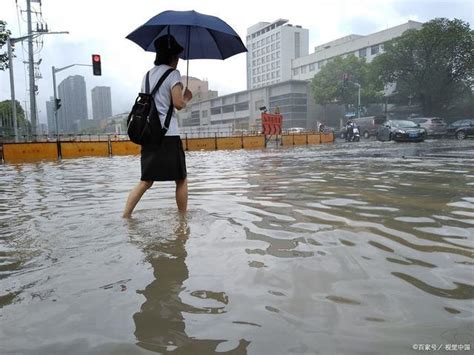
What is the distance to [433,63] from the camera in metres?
36.6

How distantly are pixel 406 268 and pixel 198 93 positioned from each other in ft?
346

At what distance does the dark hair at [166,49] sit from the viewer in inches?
150

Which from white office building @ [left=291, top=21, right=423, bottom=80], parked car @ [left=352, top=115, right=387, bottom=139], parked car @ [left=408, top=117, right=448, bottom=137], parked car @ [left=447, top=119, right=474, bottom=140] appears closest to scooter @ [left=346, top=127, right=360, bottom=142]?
parked car @ [left=408, top=117, right=448, bottom=137]

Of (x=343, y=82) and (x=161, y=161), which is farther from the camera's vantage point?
(x=343, y=82)

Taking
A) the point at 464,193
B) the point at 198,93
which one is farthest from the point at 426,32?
the point at 198,93

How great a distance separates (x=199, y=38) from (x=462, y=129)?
25.1m

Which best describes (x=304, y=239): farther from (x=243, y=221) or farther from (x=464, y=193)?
(x=464, y=193)

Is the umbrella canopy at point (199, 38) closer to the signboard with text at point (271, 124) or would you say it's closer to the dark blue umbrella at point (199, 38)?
the dark blue umbrella at point (199, 38)

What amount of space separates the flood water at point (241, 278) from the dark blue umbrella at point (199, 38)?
1758 mm

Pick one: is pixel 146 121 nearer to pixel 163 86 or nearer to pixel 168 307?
pixel 163 86

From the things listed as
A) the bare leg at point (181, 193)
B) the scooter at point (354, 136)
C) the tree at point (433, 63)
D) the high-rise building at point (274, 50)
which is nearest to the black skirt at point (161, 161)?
the bare leg at point (181, 193)

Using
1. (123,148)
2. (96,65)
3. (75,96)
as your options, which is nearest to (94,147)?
(123,148)

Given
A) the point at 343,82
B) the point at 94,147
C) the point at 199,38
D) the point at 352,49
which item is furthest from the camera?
the point at 352,49

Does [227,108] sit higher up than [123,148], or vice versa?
[227,108]
